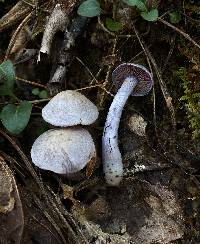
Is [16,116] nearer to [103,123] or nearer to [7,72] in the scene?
[7,72]

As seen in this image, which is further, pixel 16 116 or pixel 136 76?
pixel 136 76

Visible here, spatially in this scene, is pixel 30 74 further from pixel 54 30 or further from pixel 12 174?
pixel 12 174

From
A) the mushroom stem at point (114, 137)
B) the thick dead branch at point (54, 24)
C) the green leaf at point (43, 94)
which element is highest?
the thick dead branch at point (54, 24)

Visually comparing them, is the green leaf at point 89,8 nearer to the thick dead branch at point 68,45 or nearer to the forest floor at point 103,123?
the forest floor at point 103,123

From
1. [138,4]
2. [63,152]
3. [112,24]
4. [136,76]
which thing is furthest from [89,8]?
[63,152]

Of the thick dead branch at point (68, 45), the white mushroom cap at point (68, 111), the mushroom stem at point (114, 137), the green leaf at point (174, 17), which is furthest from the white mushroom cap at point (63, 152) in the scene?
the green leaf at point (174, 17)

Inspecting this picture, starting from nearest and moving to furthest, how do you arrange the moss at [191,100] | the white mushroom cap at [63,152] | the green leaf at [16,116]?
the white mushroom cap at [63,152], the green leaf at [16,116], the moss at [191,100]

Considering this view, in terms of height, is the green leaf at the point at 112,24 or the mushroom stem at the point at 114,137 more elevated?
the green leaf at the point at 112,24
